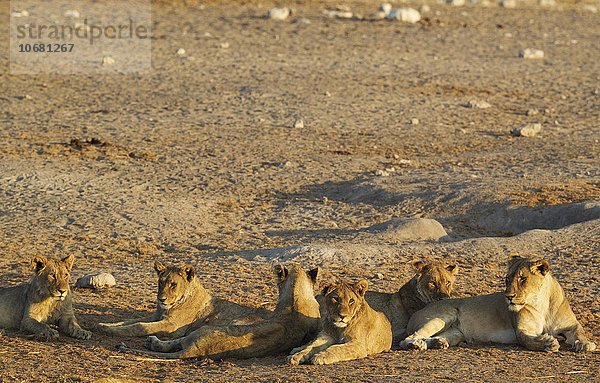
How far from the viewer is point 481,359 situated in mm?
7414

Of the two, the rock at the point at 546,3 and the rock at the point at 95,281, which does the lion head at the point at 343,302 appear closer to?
the rock at the point at 95,281

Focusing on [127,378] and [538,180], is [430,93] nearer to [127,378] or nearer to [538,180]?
[538,180]

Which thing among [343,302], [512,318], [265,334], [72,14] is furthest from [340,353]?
[72,14]

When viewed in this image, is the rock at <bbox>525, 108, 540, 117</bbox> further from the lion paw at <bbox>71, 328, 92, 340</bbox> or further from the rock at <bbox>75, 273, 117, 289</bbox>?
the lion paw at <bbox>71, 328, 92, 340</bbox>

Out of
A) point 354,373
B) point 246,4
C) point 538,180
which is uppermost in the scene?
point 354,373

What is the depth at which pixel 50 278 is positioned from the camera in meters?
7.82

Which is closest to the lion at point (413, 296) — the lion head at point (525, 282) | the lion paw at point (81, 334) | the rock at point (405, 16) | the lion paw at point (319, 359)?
Answer: the lion head at point (525, 282)

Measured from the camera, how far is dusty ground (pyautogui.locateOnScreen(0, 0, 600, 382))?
7.70m

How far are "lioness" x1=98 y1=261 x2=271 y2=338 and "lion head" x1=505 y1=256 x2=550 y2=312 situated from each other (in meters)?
1.54

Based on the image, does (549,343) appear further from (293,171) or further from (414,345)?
(293,171)

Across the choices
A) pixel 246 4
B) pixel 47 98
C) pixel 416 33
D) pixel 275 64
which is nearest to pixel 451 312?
pixel 47 98

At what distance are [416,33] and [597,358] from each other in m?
17.0

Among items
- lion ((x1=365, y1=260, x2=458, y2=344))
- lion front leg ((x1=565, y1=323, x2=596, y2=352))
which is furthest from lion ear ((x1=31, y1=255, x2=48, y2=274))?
lion front leg ((x1=565, y1=323, x2=596, y2=352))

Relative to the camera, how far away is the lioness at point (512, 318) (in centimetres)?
766
